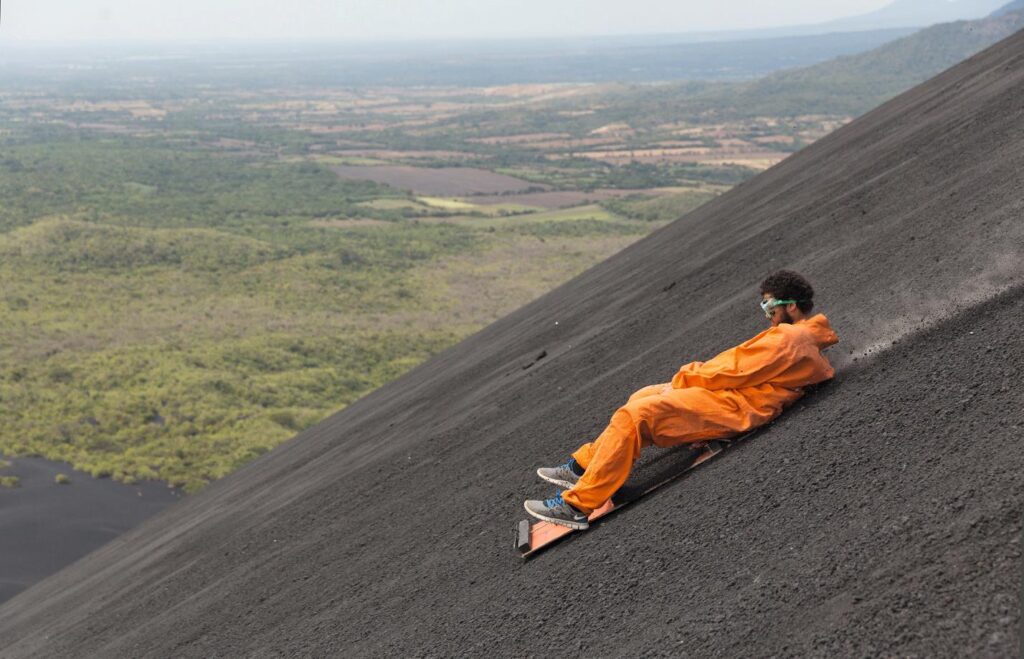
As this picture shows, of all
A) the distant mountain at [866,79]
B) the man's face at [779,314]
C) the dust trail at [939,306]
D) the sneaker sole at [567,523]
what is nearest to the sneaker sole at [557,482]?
the sneaker sole at [567,523]

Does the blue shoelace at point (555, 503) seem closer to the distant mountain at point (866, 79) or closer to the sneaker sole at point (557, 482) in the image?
the sneaker sole at point (557, 482)

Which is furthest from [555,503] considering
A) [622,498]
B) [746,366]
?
[746,366]

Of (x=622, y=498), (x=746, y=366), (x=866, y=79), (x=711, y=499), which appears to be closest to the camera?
(x=711, y=499)

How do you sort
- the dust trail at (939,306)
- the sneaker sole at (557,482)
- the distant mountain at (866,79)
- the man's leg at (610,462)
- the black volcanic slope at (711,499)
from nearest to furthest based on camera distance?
1. the black volcanic slope at (711,499)
2. the man's leg at (610,462)
3. the sneaker sole at (557,482)
4. the dust trail at (939,306)
5. the distant mountain at (866,79)

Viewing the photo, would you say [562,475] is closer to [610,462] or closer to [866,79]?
[610,462]

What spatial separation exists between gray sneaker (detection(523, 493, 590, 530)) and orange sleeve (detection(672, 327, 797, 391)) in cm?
95

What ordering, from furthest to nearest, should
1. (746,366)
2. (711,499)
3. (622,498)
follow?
(622,498) < (746,366) < (711,499)

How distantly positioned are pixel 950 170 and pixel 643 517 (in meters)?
6.04

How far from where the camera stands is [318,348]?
45469 mm

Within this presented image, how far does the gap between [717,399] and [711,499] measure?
0.61 m

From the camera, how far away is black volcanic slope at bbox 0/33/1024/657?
4.16 metres

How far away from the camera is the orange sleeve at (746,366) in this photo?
18.7 ft

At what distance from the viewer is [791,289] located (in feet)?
19.3

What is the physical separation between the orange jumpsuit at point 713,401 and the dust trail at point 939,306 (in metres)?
0.57
